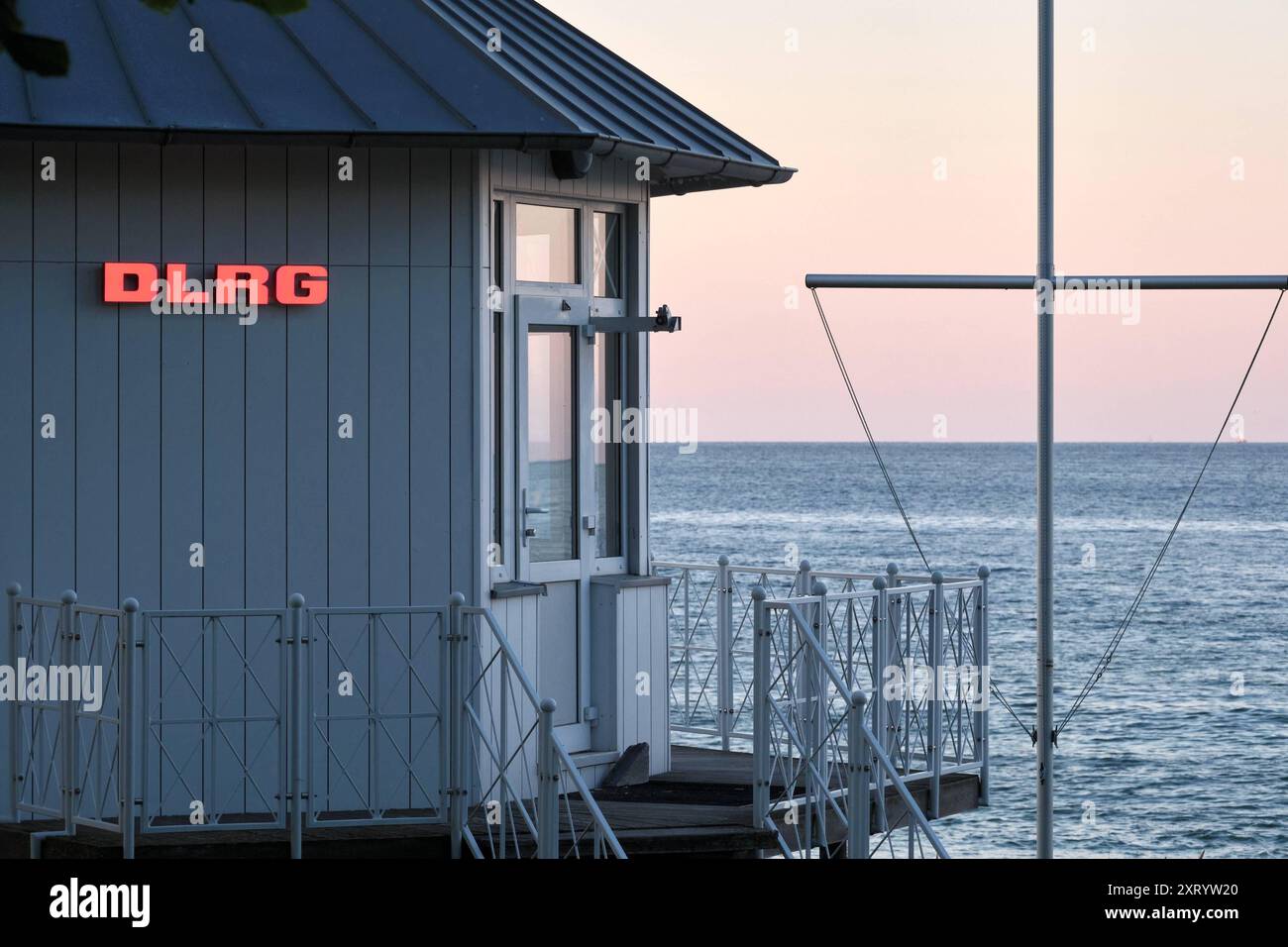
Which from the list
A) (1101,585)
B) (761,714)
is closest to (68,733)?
(761,714)

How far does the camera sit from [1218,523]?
67.2 metres

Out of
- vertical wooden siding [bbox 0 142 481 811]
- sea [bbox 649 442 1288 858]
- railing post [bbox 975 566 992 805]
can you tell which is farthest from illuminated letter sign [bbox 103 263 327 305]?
sea [bbox 649 442 1288 858]

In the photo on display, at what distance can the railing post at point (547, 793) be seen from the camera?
7.02 metres

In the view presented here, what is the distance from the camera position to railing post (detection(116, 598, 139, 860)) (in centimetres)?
704

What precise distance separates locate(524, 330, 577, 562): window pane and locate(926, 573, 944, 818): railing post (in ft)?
6.36

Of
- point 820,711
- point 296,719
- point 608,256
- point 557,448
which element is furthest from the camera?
point 608,256

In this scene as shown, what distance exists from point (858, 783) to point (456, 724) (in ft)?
6.01

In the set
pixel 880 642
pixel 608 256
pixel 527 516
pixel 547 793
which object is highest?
pixel 608 256

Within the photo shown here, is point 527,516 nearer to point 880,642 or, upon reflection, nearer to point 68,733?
point 880,642

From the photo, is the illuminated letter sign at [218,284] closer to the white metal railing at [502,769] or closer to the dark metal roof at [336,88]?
the dark metal roof at [336,88]

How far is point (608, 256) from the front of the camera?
9.24 m

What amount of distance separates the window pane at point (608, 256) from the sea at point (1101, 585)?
363cm
